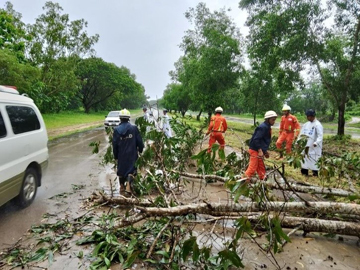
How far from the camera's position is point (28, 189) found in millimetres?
4523

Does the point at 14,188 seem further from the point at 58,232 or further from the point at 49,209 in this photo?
the point at 58,232

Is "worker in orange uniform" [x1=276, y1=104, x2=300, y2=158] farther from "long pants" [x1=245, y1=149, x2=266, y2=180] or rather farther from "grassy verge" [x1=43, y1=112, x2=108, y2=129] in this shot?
"grassy verge" [x1=43, y1=112, x2=108, y2=129]

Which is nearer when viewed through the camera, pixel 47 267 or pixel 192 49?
pixel 47 267

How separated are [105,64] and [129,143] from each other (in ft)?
139

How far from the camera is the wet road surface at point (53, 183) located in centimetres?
375

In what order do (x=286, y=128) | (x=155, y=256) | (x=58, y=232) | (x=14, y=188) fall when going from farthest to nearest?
(x=286, y=128) → (x=14, y=188) → (x=58, y=232) → (x=155, y=256)

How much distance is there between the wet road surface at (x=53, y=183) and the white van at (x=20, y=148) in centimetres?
25

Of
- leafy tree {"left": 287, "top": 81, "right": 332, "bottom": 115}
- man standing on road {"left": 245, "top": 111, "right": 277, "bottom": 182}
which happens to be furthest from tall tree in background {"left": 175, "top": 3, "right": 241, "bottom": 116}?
leafy tree {"left": 287, "top": 81, "right": 332, "bottom": 115}

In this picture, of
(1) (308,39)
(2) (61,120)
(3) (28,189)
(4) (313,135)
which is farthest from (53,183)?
(2) (61,120)

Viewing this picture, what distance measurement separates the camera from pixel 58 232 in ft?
11.9

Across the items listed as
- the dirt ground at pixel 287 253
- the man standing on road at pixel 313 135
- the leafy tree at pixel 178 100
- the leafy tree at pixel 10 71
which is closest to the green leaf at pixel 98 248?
the dirt ground at pixel 287 253

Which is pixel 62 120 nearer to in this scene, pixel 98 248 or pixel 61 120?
pixel 61 120

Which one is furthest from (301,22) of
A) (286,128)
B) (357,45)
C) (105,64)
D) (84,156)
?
(105,64)

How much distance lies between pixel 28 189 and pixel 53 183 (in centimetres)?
156
